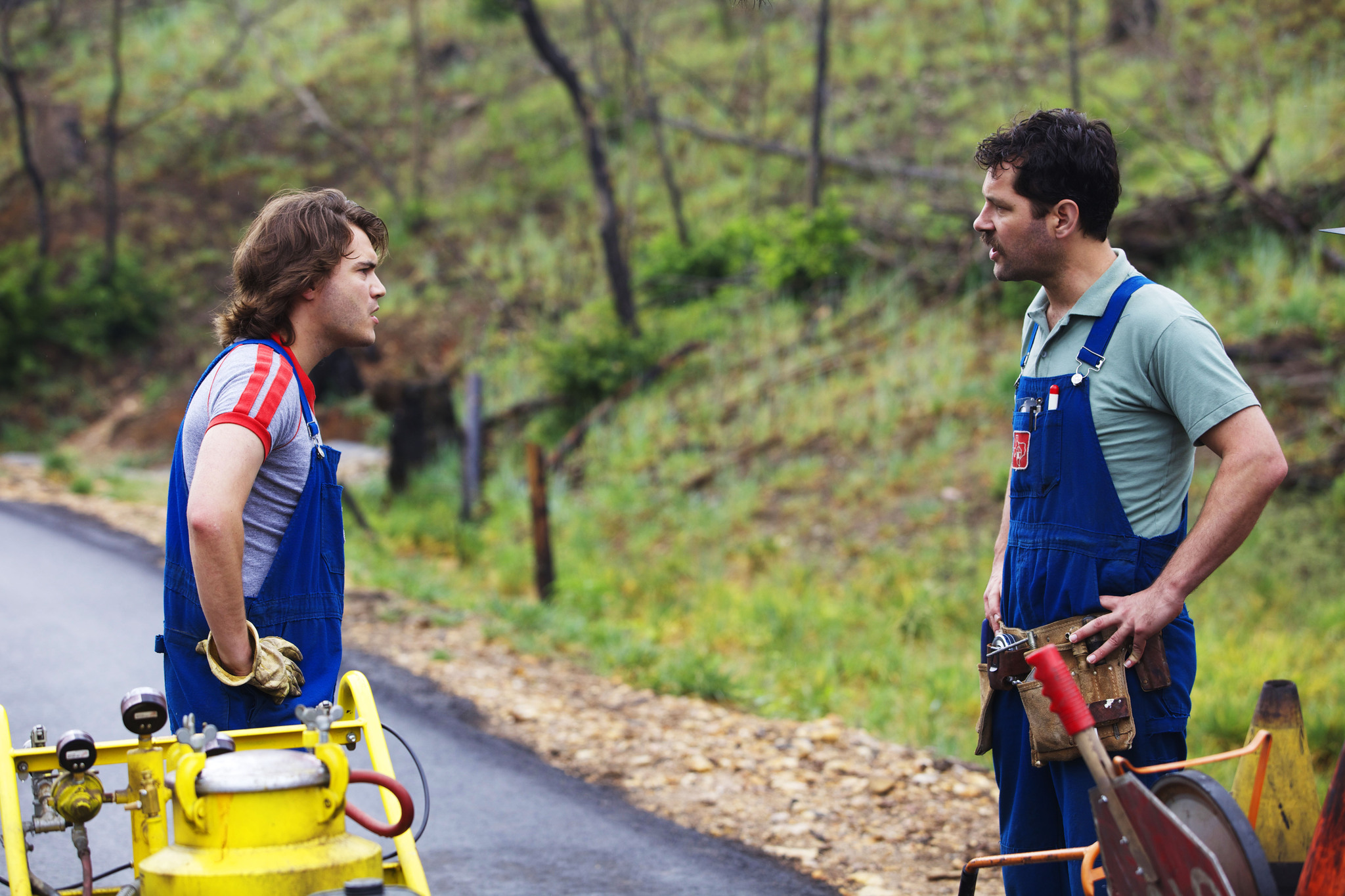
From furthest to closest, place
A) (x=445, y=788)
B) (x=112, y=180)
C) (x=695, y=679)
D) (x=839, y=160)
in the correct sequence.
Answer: (x=112, y=180) < (x=839, y=160) < (x=695, y=679) < (x=445, y=788)

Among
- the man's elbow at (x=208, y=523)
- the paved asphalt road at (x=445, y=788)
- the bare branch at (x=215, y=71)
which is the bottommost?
the paved asphalt road at (x=445, y=788)

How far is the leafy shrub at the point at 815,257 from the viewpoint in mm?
15266

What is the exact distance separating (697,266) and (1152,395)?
50.0 feet

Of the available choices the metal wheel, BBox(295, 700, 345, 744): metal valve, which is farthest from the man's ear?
BBox(295, 700, 345, 744): metal valve

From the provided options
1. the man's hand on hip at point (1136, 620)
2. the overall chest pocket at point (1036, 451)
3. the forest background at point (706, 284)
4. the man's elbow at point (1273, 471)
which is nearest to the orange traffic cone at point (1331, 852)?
the man's hand on hip at point (1136, 620)

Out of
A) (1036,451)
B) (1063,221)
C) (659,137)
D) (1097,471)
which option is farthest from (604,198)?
(1097,471)

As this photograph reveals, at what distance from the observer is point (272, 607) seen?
2.66m

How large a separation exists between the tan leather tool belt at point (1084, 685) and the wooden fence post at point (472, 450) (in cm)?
993

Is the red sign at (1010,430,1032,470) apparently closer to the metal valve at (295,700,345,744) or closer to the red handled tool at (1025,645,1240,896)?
the red handled tool at (1025,645,1240,896)

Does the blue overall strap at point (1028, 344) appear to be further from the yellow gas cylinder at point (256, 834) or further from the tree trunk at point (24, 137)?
the tree trunk at point (24, 137)

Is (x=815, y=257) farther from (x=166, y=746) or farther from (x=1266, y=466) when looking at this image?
(x=166, y=746)

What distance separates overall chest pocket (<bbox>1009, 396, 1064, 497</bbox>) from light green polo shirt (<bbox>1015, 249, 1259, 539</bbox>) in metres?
0.05

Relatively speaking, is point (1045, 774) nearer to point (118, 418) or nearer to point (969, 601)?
point (969, 601)

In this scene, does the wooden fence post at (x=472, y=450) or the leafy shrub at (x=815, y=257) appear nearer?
the wooden fence post at (x=472, y=450)
